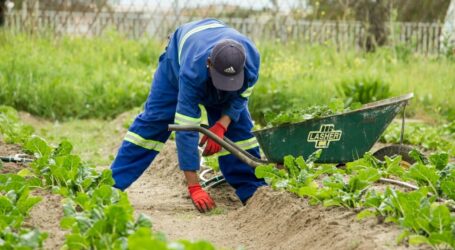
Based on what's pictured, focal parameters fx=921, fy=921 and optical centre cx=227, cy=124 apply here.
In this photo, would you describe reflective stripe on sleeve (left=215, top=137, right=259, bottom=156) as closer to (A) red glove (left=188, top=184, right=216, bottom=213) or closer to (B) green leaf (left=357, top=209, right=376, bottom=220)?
(A) red glove (left=188, top=184, right=216, bottom=213)

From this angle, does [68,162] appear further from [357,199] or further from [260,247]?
[357,199]

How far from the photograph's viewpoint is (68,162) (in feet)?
19.1

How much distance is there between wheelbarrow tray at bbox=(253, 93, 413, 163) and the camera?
6.11m

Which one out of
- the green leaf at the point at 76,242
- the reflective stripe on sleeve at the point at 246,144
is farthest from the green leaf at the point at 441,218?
the reflective stripe on sleeve at the point at 246,144

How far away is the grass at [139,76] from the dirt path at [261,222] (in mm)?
3619

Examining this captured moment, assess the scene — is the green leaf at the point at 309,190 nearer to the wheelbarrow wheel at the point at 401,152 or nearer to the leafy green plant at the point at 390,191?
the leafy green plant at the point at 390,191

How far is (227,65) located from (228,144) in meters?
0.60

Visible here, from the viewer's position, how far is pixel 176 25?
15.6 meters

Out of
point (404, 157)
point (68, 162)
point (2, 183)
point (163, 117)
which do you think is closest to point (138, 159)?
point (163, 117)

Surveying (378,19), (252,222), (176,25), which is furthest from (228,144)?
(378,19)

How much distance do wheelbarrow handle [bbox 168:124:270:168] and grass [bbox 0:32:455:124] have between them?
13.7ft

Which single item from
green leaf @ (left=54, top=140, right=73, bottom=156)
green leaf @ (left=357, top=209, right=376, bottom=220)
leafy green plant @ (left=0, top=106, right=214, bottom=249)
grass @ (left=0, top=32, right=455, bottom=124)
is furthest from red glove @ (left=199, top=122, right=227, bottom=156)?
grass @ (left=0, top=32, right=455, bottom=124)

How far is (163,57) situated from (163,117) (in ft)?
1.48

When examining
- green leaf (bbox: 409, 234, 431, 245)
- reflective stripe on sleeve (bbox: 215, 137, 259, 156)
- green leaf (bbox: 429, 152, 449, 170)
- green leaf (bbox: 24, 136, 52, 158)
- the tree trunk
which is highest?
green leaf (bbox: 409, 234, 431, 245)
